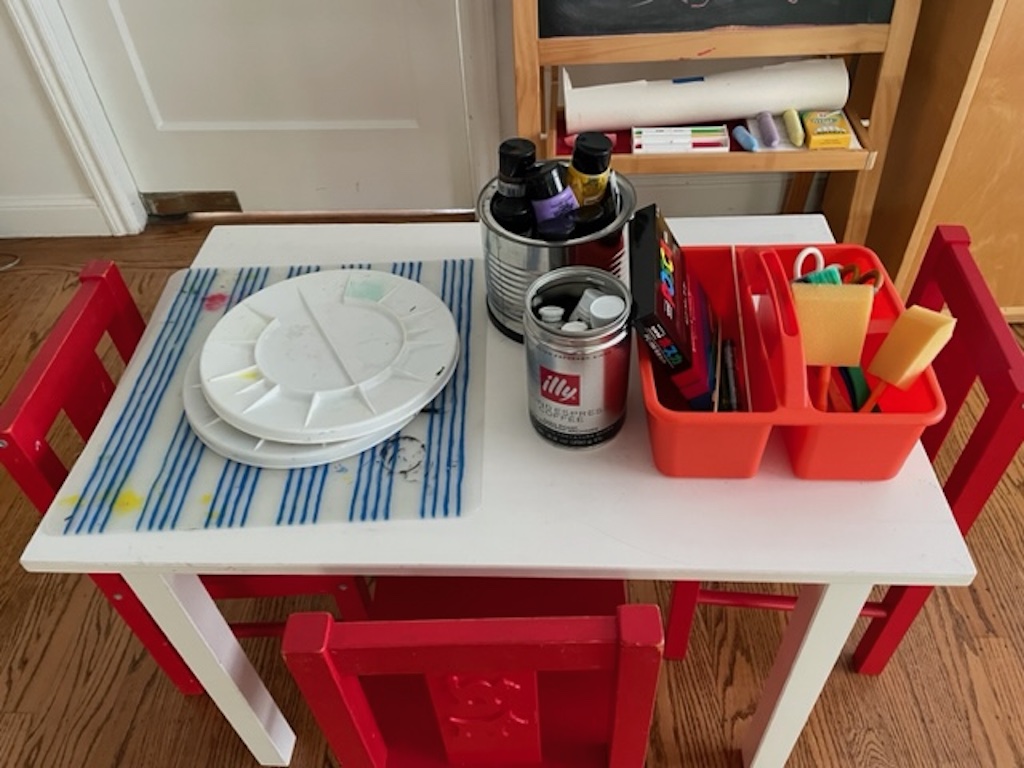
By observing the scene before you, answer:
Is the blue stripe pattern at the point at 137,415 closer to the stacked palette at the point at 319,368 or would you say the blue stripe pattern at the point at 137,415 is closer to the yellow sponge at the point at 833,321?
the stacked palette at the point at 319,368

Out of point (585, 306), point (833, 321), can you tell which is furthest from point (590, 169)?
point (833, 321)

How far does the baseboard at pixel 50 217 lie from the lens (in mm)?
2027

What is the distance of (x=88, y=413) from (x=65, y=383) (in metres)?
0.08

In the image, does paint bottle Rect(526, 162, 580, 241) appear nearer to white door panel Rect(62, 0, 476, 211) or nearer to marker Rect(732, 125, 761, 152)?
marker Rect(732, 125, 761, 152)

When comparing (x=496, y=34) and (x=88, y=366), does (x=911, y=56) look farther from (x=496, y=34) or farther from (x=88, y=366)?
(x=88, y=366)

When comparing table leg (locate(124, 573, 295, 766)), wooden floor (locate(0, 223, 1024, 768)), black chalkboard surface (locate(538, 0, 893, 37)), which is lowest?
wooden floor (locate(0, 223, 1024, 768))

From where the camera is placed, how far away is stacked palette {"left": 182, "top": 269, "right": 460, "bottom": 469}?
78cm

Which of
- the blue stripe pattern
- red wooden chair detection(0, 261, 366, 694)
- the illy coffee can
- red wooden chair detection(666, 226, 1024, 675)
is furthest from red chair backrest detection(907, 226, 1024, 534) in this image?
the blue stripe pattern

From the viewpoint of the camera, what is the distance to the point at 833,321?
2.44 feet

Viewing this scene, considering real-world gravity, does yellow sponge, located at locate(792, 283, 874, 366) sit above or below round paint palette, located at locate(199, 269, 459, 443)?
above

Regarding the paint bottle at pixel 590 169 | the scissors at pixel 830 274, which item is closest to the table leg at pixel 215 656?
the paint bottle at pixel 590 169

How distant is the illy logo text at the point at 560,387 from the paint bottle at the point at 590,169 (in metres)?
0.18

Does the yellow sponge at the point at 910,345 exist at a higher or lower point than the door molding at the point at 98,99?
higher

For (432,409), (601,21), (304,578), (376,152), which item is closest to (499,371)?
(432,409)
